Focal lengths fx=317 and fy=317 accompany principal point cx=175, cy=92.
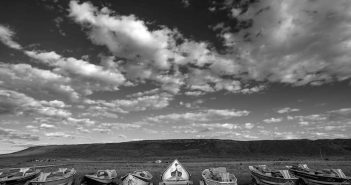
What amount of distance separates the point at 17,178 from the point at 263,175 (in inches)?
975

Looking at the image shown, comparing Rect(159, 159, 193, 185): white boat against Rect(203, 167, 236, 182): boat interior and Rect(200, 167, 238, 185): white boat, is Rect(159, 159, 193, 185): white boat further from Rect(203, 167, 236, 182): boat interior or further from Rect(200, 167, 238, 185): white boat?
Rect(203, 167, 236, 182): boat interior

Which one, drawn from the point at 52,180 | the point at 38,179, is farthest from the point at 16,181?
the point at 52,180

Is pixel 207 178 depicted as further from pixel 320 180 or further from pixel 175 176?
pixel 320 180

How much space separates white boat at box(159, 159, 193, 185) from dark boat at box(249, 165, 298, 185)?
7652 mm

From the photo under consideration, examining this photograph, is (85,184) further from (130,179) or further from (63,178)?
(130,179)

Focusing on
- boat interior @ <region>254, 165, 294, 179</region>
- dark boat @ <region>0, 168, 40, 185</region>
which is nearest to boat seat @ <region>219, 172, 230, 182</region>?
boat interior @ <region>254, 165, 294, 179</region>

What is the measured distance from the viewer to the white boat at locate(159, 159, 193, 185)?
28.5 metres

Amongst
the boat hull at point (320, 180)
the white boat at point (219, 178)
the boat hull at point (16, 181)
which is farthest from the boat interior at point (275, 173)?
the boat hull at point (16, 181)

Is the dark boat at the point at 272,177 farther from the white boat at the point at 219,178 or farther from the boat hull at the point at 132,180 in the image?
the boat hull at the point at 132,180

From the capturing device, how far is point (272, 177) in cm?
3003

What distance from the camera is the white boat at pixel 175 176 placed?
28.5 m

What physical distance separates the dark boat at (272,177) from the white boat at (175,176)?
7652 mm

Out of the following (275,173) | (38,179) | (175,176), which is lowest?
(38,179)

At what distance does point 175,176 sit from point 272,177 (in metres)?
9.19
